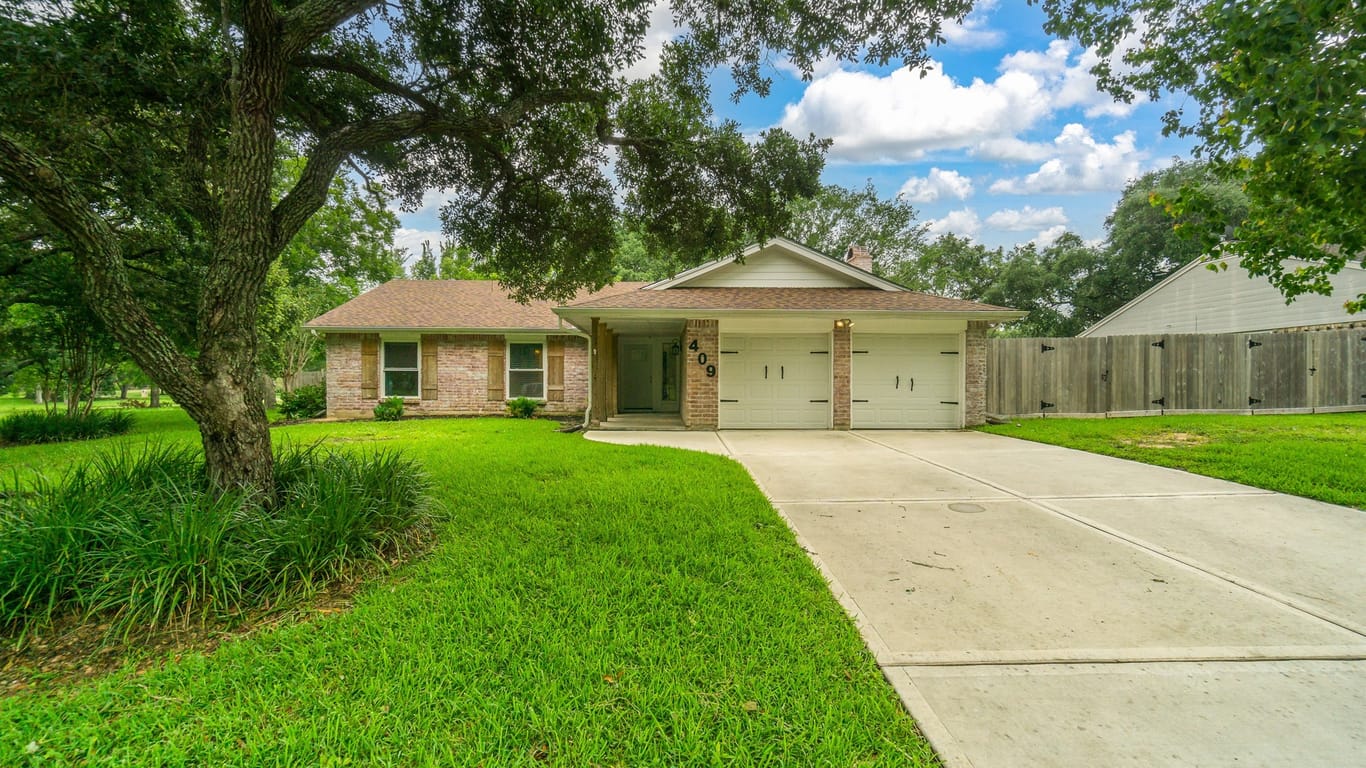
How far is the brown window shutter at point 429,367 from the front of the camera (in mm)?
12273

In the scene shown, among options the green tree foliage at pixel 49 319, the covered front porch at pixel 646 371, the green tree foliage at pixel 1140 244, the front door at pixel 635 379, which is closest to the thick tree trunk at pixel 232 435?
the green tree foliage at pixel 49 319

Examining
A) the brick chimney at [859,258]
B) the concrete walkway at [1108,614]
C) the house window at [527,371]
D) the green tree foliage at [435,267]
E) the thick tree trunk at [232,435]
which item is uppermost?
the green tree foliage at [435,267]

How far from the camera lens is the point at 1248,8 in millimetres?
2596

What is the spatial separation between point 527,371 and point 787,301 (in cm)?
694

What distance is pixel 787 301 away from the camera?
10.1m

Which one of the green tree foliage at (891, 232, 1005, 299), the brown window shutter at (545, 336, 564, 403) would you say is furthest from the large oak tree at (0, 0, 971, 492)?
the green tree foliage at (891, 232, 1005, 299)

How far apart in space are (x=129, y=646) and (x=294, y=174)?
60.4 ft

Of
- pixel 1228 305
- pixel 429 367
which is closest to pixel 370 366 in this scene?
pixel 429 367

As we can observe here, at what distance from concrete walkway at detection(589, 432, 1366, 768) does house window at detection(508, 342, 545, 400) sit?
905 centimetres

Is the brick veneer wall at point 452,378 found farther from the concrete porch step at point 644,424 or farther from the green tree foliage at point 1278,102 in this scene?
the green tree foliage at point 1278,102

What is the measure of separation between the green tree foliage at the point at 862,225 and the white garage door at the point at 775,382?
49.3 feet

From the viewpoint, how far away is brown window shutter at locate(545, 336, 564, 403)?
1264 centimetres

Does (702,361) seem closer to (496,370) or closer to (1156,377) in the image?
(496,370)

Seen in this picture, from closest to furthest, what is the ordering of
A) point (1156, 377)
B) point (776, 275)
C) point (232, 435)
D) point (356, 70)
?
point (232, 435) < point (356, 70) < point (1156, 377) < point (776, 275)
